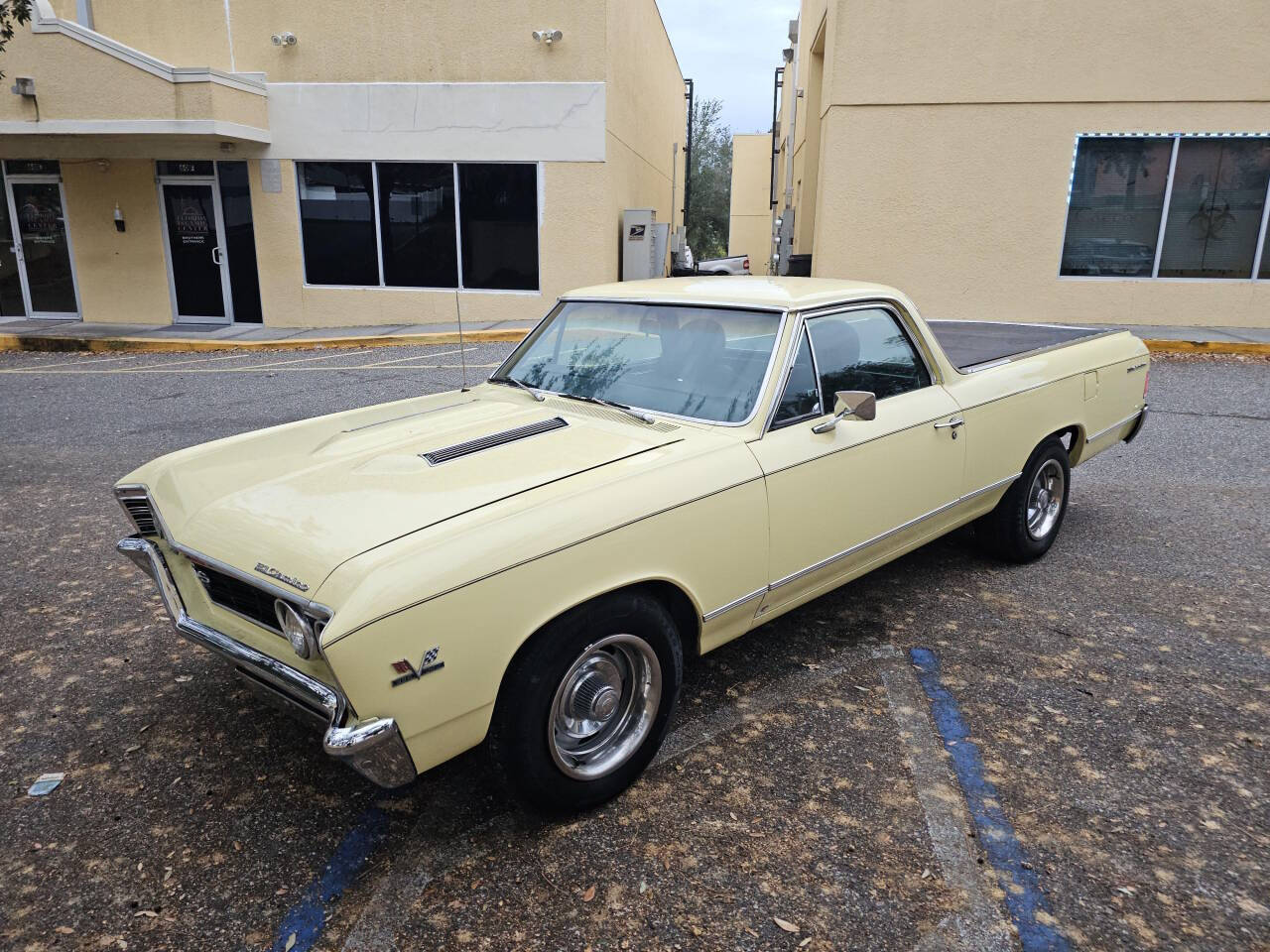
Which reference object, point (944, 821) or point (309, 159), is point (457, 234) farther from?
point (944, 821)

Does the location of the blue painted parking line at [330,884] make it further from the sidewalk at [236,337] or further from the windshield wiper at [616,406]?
the sidewalk at [236,337]

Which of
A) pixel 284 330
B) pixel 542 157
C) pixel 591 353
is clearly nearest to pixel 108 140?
pixel 284 330

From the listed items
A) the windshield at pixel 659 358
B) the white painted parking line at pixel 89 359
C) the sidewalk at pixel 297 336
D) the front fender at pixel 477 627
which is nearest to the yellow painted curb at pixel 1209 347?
the sidewalk at pixel 297 336

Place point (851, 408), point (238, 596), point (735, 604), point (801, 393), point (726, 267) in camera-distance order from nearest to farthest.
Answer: point (238, 596), point (735, 604), point (851, 408), point (801, 393), point (726, 267)

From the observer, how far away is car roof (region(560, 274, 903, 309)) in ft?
12.2

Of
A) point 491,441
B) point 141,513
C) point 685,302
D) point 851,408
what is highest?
point 685,302

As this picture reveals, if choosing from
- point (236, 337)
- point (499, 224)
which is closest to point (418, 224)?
point (499, 224)

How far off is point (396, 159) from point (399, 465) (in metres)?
12.8

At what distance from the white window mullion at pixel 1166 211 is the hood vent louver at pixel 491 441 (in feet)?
42.5

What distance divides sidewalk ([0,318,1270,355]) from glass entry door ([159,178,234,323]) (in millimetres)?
371

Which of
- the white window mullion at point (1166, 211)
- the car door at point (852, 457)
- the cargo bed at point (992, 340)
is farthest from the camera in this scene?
the white window mullion at point (1166, 211)

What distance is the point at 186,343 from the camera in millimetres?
13562

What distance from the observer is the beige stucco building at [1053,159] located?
12.5 meters

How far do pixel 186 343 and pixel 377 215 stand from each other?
364 centimetres
